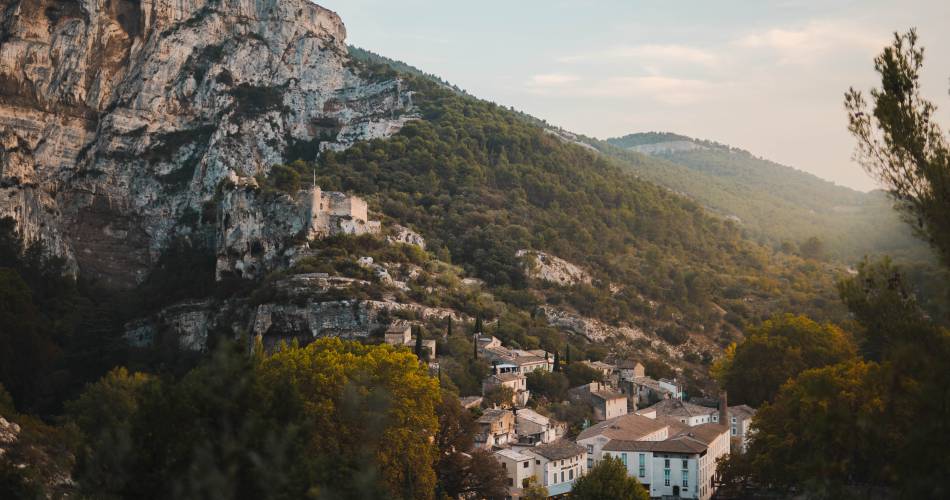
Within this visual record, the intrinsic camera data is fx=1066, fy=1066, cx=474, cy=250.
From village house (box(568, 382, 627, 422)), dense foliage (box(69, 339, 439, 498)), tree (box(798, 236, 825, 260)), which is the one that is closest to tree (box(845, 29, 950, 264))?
dense foliage (box(69, 339, 439, 498))

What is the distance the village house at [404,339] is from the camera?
210 ft

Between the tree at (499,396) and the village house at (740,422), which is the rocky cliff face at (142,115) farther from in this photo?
the village house at (740,422)

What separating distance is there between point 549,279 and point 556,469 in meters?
44.6

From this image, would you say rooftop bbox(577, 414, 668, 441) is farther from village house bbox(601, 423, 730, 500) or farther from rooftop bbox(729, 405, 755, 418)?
rooftop bbox(729, 405, 755, 418)

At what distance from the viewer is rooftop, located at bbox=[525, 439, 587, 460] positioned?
4900 cm

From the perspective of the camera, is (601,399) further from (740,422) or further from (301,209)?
(301,209)

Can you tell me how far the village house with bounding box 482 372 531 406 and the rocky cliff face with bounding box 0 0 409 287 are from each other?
35.4 meters

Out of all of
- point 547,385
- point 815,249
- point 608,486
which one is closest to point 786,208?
point 815,249

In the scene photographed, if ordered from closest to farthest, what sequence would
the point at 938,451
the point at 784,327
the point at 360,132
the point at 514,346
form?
the point at 938,451, the point at 784,327, the point at 514,346, the point at 360,132

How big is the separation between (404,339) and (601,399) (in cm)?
1239

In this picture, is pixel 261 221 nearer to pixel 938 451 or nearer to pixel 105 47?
pixel 105 47

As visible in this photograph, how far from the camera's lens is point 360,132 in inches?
4355

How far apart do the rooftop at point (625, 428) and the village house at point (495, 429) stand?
360cm

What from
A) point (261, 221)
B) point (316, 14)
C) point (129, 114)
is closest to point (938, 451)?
point (261, 221)
